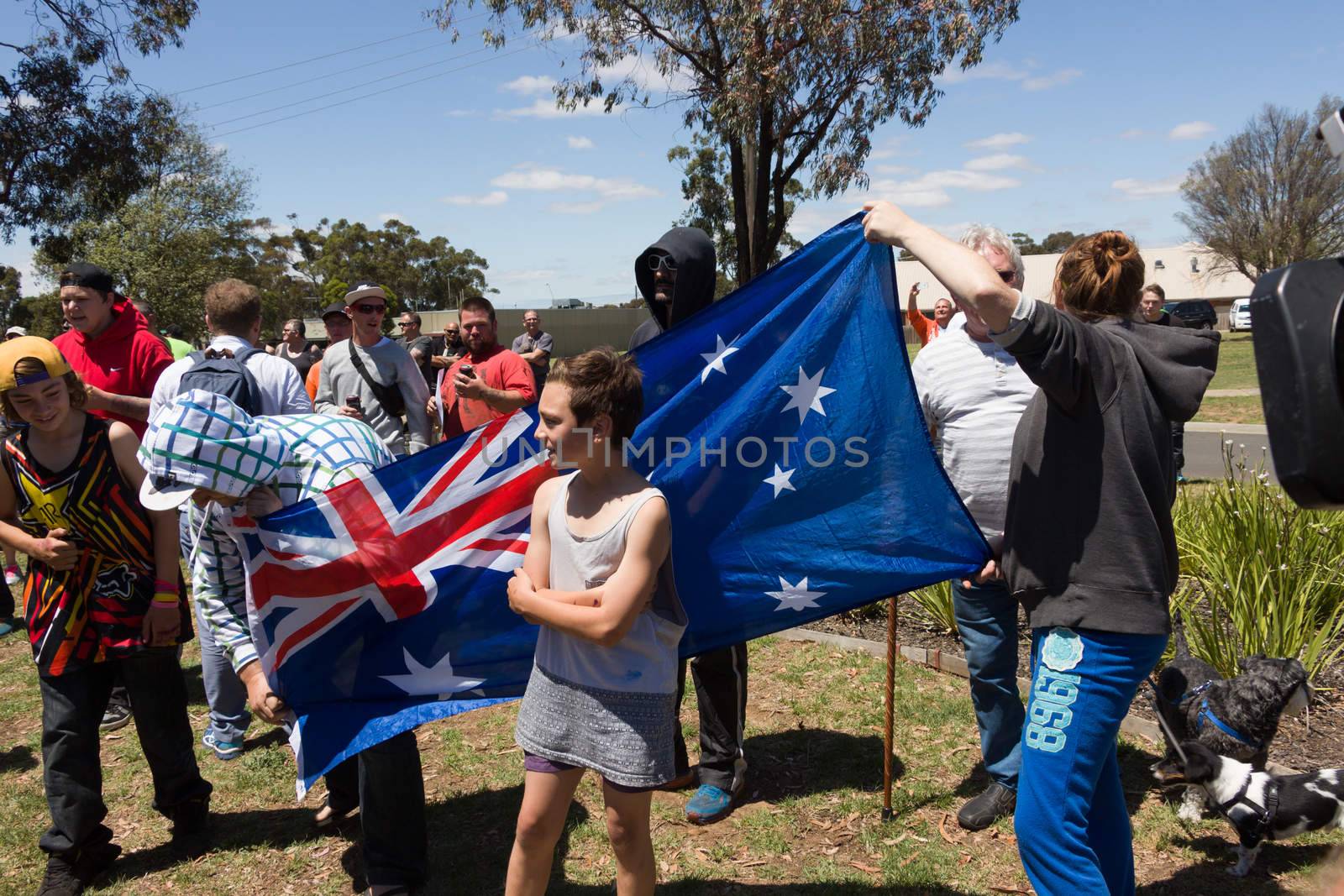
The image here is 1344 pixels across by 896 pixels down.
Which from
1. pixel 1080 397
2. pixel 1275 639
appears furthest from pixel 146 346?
pixel 1275 639

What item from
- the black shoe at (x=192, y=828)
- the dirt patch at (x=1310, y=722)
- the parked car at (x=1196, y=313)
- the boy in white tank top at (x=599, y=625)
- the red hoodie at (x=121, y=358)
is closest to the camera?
the boy in white tank top at (x=599, y=625)

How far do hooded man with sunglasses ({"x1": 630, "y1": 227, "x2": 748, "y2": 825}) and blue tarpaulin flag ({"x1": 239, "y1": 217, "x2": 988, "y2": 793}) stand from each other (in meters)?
0.68

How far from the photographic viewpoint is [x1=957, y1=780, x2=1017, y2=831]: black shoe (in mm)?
3957

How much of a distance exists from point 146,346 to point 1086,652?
529cm

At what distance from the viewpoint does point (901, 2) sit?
54.3 feet

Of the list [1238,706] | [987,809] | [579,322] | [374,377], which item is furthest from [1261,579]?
[579,322]

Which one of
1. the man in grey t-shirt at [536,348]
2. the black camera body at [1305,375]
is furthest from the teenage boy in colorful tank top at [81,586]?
the man in grey t-shirt at [536,348]

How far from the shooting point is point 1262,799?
345 centimetres

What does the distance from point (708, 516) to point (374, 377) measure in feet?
12.3

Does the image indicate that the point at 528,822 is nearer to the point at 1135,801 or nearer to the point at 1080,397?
the point at 1080,397

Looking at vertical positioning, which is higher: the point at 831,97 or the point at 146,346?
the point at 831,97

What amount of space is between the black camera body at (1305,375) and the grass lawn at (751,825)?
9.25 ft

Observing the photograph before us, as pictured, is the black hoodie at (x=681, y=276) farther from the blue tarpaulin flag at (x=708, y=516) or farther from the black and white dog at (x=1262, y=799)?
the black and white dog at (x=1262, y=799)

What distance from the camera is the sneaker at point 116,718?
221 inches
